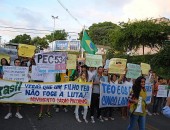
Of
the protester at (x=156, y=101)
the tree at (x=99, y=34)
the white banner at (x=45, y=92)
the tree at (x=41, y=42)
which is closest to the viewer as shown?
the white banner at (x=45, y=92)

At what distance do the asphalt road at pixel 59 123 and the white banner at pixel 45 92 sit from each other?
567mm

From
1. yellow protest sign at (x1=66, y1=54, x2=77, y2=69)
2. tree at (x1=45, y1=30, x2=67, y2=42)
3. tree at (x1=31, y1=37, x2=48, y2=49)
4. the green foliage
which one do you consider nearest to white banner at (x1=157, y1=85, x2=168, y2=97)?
yellow protest sign at (x1=66, y1=54, x2=77, y2=69)

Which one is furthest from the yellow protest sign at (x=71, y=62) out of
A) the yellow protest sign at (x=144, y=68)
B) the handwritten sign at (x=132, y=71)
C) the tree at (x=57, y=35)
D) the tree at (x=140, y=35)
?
the tree at (x=57, y=35)

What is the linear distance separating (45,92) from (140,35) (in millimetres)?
31565

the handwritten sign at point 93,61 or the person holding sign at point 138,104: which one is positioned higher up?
the handwritten sign at point 93,61

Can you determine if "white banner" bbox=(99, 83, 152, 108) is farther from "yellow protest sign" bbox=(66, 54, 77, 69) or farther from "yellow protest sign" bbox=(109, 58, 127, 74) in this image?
"yellow protest sign" bbox=(66, 54, 77, 69)

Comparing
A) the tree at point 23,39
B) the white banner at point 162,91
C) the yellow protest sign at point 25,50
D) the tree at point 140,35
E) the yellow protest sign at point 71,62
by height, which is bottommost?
the white banner at point 162,91

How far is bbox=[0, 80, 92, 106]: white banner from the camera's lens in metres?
10.6

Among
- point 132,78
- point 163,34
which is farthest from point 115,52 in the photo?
point 132,78

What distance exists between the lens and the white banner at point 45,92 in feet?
34.7

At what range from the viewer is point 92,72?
11914mm

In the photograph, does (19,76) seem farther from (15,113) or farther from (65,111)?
(65,111)

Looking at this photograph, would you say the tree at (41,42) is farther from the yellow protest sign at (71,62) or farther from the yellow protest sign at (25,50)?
the yellow protest sign at (25,50)

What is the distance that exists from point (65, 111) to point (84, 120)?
5.44 feet
